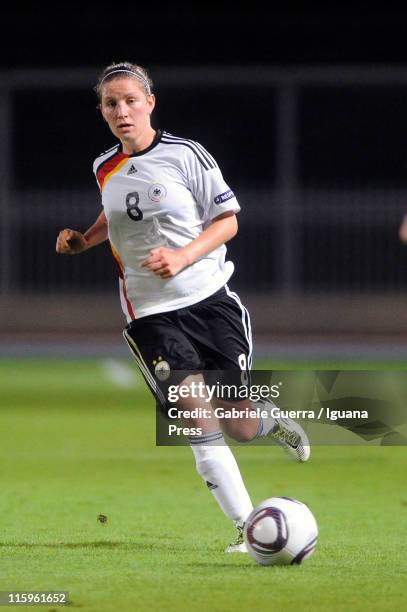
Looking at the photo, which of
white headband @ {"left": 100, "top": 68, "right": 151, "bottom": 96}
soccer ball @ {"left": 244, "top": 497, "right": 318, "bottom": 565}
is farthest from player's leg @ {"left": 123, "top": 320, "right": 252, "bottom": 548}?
white headband @ {"left": 100, "top": 68, "right": 151, "bottom": 96}

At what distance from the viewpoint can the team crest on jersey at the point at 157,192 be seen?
6496 mm

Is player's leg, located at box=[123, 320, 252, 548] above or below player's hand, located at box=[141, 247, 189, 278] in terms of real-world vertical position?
below

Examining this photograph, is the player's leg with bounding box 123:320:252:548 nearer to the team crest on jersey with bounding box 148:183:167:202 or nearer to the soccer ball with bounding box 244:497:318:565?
the soccer ball with bounding box 244:497:318:565

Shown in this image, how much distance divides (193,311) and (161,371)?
394 millimetres

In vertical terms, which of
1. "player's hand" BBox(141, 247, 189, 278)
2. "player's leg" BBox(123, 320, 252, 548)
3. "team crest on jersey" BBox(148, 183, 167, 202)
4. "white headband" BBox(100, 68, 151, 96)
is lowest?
"player's leg" BBox(123, 320, 252, 548)

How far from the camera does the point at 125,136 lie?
21.5ft

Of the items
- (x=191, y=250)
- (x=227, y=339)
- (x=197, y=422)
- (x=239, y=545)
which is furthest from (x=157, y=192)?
(x=239, y=545)

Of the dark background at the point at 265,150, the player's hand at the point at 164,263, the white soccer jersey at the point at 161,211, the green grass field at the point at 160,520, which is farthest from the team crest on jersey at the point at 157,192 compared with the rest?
the dark background at the point at 265,150

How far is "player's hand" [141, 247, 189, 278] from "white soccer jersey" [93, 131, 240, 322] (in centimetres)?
40

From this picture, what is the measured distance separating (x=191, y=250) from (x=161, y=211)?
0.35 metres

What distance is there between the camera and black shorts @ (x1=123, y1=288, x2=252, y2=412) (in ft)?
21.0

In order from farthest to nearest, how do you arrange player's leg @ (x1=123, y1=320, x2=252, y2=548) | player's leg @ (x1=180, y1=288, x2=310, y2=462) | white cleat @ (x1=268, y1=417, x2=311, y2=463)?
white cleat @ (x1=268, y1=417, x2=311, y2=463), player's leg @ (x1=180, y1=288, x2=310, y2=462), player's leg @ (x1=123, y1=320, x2=252, y2=548)

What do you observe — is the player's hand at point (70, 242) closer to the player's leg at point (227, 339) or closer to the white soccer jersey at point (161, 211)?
the white soccer jersey at point (161, 211)

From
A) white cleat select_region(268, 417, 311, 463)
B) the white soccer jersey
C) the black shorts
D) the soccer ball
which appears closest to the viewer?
the soccer ball
